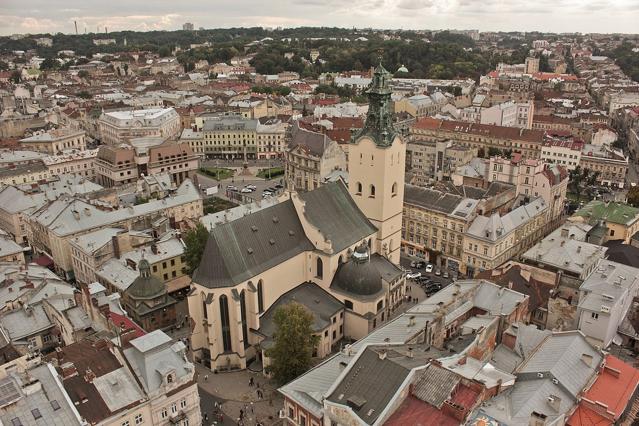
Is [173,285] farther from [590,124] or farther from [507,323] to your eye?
[590,124]

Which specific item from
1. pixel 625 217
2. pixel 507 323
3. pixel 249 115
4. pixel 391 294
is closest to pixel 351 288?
pixel 391 294

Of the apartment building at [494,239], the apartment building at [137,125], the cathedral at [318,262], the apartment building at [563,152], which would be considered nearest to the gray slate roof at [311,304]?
the cathedral at [318,262]

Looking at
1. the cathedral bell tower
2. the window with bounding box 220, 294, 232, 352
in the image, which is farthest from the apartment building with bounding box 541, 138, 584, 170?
the window with bounding box 220, 294, 232, 352

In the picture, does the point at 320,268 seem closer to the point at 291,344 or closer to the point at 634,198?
the point at 291,344

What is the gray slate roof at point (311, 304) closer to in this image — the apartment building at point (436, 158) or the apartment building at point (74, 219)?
the apartment building at point (74, 219)

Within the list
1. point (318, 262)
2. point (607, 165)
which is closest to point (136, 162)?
point (318, 262)
